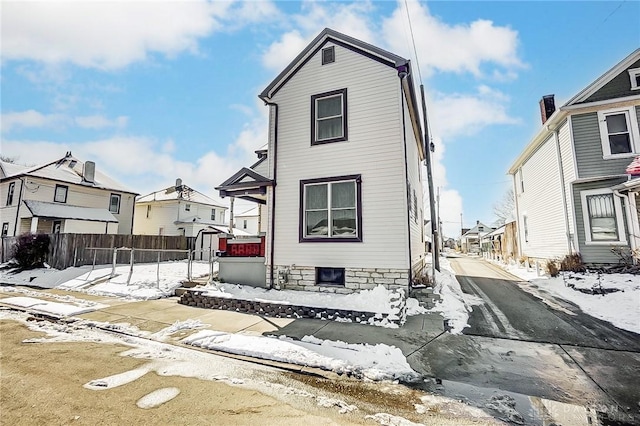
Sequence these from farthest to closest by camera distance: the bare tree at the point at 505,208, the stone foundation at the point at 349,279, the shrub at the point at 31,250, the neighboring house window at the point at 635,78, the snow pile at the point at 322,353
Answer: the bare tree at the point at 505,208 → the shrub at the point at 31,250 → the neighboring house window at the point at 635,78 → the stone foundation at the point at 349,279 → the snow pile at the point at 322,353

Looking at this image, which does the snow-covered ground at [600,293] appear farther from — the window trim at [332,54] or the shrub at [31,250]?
the shrub at [31,250]

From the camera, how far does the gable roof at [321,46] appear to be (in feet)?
27.0

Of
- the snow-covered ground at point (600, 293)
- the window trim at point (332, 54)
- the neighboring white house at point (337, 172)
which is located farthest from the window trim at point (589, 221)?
the window trim at point (332, 54)

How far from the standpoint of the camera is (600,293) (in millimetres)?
8477

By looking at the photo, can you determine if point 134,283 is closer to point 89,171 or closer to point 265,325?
point 265,325

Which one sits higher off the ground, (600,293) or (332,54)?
(332,54)

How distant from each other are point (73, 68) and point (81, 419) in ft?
38.0

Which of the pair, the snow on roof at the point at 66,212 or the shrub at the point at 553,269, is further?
the snow on roof at the point at 66,212

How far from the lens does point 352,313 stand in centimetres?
648

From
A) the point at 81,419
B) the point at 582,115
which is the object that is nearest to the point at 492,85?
the point at 582,115

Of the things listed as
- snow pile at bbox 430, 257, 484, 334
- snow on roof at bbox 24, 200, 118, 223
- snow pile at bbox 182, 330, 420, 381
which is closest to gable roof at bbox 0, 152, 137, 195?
snow on roof at bbox 24, 200, 118, 223

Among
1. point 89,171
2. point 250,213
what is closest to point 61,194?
point 89,171

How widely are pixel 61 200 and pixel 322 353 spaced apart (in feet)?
88.2

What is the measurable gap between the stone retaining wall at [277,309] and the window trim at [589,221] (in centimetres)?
923
